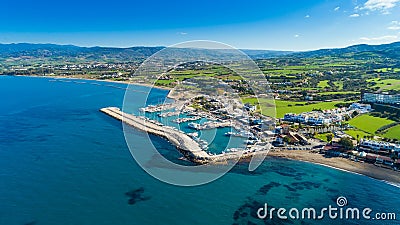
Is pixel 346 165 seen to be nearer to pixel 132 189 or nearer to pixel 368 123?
pixel 368 123

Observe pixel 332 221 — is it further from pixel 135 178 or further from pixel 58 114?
pixel 58 114

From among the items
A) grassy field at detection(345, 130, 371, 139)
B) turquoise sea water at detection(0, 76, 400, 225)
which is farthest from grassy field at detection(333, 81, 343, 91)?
turquoise sea water at detection(0, 76, 400, 225)

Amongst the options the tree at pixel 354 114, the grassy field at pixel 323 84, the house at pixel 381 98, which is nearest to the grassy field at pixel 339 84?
the grassy field at pixel 323 84

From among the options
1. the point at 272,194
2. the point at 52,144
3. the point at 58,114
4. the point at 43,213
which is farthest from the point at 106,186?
the point at 58,114

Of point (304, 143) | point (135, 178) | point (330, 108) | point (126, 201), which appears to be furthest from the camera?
point (330, 108)

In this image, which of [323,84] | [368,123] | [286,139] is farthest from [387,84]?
[286,139]

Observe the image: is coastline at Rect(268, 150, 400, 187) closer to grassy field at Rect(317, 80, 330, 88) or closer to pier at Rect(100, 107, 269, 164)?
pier at Rect(100, 107, 269, 164)
